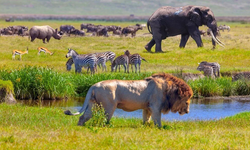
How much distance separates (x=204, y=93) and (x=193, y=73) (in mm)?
2252

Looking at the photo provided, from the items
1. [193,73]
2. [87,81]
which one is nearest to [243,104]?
[193,73]

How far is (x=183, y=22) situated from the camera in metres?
34.8

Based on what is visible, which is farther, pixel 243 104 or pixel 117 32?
pixel 117 32

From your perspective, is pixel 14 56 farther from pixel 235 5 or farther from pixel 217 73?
pixel 235 5

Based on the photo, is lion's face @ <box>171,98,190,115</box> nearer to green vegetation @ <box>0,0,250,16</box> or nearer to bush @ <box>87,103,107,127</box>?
bush @ <box>87,103,107,127</box>

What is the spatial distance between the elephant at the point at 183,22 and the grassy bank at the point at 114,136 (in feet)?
76.1

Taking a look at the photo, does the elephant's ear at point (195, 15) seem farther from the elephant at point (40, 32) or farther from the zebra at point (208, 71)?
the elephant at point (40, 32)

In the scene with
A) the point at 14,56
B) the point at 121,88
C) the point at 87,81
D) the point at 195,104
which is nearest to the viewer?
the point at 121,88

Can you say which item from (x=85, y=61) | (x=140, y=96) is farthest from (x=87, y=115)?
(x=85, y=61)

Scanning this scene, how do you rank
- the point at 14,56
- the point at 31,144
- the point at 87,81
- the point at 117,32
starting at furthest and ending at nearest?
the point at 117,32, the point at 14,56, the point at 87,81, the point at 31,144

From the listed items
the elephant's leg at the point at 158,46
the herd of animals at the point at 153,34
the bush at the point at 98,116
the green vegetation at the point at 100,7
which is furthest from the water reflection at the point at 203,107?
the green vegetation at the point at 100,7

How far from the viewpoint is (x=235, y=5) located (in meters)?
196

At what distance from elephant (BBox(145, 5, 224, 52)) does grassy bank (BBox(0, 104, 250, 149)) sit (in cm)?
2318

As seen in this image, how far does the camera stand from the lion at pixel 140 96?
10.5 metres
